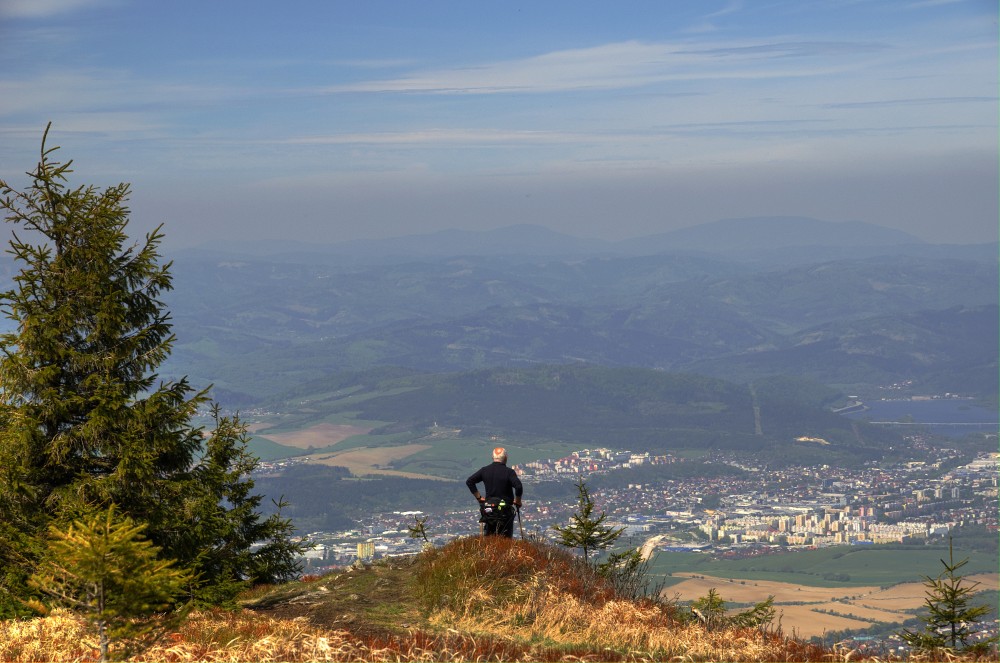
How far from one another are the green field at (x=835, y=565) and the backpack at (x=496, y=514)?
129395mm

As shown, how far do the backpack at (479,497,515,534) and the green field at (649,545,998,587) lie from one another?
5094 inches

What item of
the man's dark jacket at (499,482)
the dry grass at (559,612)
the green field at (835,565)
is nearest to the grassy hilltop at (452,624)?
the dry grass at (559,612)

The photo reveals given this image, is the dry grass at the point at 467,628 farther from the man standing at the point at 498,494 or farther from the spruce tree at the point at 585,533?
the man standing at the point at 498,494

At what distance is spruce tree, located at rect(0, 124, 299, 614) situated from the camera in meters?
15.2

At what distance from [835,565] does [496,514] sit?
155730 millimetres

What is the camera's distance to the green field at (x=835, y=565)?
150 meters

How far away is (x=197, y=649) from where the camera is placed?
11.7 meters

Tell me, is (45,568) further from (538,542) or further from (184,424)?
(538,542)

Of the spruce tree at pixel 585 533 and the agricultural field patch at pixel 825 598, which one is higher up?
the spruce tree at pixel 585 533

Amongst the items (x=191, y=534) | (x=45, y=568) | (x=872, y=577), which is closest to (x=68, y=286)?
(x=191, y=534)

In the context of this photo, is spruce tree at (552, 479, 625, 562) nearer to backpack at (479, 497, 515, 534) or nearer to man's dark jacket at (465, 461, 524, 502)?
backpack at (479, 497, 515, 534)

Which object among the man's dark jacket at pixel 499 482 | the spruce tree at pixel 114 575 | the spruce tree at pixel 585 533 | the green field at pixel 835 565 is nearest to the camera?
the spruce tree at pixel 114 575

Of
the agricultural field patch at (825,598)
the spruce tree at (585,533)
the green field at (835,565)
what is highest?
the spruce tree at (585,533)

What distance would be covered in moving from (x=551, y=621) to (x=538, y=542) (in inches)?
198
